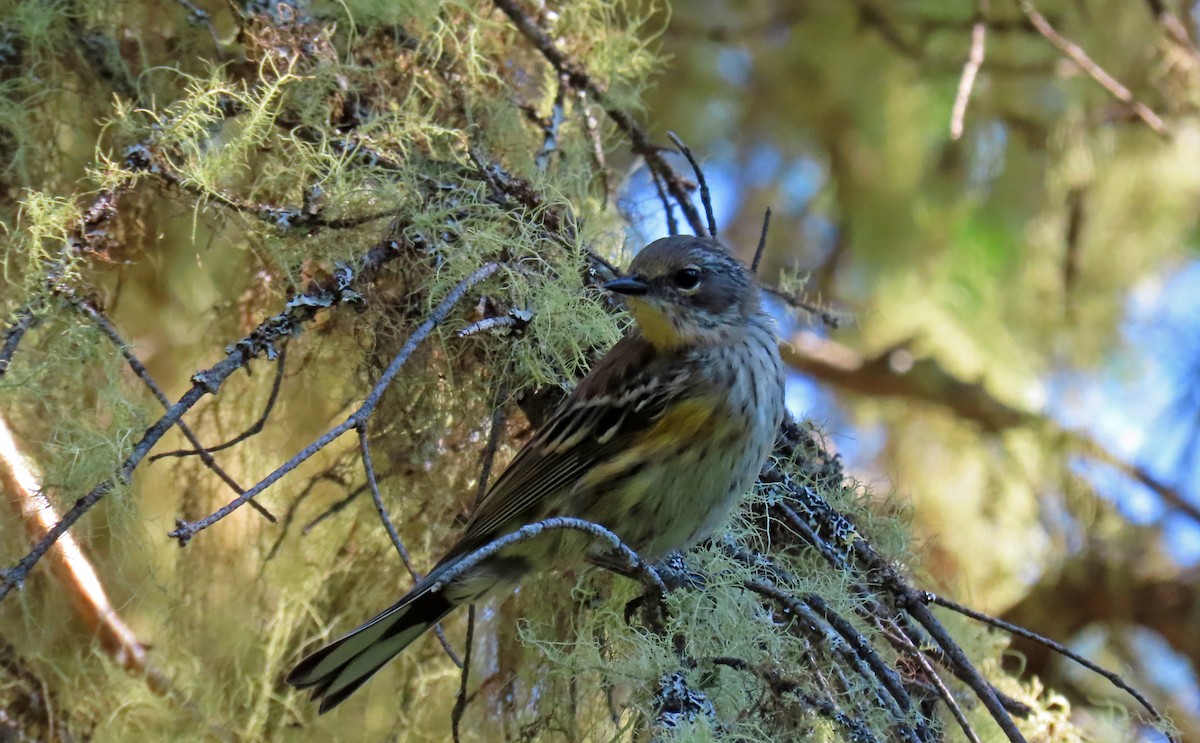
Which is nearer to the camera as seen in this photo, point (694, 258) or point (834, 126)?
point (694, 258)

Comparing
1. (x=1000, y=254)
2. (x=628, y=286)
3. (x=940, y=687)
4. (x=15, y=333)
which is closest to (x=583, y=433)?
(x=628, y=286)

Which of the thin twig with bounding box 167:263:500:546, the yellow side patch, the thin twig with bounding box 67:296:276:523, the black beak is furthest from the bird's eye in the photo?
the thin twig with bounding box 67:296:276:523


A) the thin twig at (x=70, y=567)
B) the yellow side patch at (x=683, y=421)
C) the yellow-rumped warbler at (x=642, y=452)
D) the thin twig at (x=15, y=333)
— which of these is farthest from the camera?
the yellow side patch at (x=683, y=421)

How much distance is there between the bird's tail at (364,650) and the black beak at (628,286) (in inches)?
29.0

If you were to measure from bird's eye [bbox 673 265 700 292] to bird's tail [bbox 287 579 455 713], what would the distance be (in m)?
0.89

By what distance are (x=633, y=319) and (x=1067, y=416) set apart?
86.0 inches

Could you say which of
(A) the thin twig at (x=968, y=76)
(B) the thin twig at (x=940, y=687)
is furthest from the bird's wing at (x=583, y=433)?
(A) the thin twig at (x=968, y=76)

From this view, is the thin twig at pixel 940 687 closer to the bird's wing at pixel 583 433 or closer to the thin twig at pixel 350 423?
the bird's wing at pixel 583 433

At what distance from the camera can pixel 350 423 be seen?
181 cm

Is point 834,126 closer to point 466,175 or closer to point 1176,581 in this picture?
point 1176,581

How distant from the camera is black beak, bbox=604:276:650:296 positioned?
2.50m

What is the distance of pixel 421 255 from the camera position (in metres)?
2.40

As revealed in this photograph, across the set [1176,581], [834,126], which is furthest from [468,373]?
[1176,581]

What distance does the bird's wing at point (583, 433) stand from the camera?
246 cm
